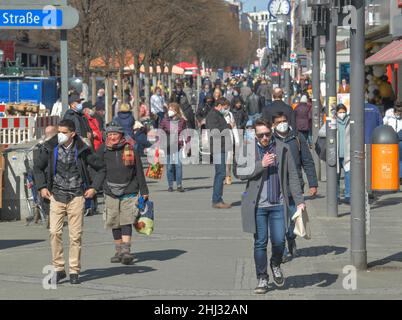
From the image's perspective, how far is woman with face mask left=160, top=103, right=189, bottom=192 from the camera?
20.2 m

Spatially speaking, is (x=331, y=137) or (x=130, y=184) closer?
(x=130, y=184)

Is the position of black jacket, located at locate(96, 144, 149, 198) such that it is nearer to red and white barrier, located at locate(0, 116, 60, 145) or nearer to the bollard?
the bollard

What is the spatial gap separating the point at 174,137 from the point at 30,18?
13.8ft

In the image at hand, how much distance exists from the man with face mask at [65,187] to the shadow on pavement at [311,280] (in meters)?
2.11

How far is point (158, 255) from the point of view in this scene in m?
12.9

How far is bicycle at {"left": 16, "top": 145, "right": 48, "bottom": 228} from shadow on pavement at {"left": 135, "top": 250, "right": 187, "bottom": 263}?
2862 mm

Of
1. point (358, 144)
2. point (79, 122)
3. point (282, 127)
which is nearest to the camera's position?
point (358, 144)

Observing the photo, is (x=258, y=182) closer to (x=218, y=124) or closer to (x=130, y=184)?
(x=130, y=184)

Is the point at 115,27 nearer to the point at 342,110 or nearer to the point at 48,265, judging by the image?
the point at 342,110

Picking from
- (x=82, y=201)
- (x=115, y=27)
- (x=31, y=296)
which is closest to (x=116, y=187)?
(x=82, y=201)

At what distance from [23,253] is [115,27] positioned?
23.9 meters

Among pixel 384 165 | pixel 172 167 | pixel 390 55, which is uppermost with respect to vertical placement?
pixel 390 55

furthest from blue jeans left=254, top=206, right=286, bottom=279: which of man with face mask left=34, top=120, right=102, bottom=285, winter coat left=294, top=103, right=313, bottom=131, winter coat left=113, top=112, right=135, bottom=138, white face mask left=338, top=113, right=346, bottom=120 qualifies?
winter coat left=294, top=103, right=313, bottom=131

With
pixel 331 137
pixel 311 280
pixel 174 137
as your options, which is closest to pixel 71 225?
pixel 311 280
